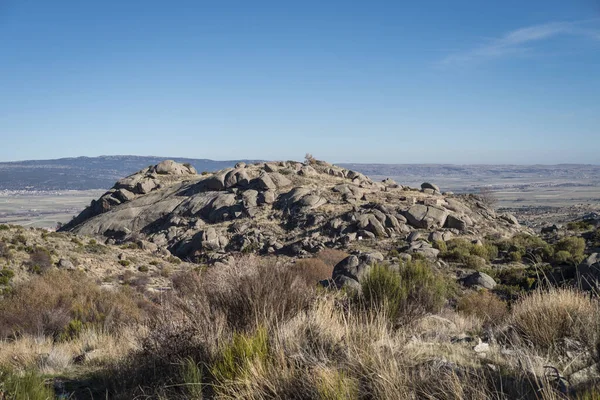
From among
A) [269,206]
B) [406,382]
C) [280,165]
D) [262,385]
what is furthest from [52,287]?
[280,165]

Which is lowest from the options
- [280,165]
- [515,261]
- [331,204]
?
[515,261]

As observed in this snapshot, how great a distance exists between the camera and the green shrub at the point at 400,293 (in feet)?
28.5

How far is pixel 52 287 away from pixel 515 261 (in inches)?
898

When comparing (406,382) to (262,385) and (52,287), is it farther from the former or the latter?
(52,287)

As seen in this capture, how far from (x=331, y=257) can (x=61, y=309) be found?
14.8 m

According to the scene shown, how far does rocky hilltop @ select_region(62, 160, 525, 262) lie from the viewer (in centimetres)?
3238

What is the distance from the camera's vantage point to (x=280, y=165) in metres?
46.7

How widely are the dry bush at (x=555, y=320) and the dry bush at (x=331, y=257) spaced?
59.8 feet

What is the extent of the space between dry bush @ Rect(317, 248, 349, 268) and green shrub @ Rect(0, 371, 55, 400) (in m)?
19.8

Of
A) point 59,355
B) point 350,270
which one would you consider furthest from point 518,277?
point 59,355

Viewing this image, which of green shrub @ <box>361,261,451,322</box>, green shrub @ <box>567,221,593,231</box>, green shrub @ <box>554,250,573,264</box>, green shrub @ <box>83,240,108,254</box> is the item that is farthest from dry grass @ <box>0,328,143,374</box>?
green shrub @ <box>567,221,593,231</box>

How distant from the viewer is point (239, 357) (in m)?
5.38

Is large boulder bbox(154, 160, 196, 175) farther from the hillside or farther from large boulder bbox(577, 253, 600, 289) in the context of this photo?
large boulder bbox(577, 253, 600, 289)

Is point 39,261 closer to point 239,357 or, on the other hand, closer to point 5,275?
point 5,275
